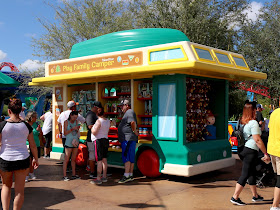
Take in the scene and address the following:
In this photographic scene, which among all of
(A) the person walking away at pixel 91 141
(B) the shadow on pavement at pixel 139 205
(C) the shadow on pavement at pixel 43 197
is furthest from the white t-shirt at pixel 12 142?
(A) the person walking away at pixel 91 141

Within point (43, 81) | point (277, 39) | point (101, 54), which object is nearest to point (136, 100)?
point (101, 54)

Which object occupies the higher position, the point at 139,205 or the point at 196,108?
the point at 196,108

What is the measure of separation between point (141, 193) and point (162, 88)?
2.48 meters

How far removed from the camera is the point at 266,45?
18.5m

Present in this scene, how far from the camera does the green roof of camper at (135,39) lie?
26.5ft

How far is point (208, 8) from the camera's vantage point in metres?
18.9

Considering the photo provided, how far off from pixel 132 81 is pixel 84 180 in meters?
2.68

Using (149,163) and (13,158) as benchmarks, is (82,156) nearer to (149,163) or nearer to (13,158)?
(149,163)

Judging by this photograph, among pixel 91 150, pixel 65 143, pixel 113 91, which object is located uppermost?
pixel 113 91

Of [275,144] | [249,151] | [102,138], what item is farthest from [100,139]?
[275,144]

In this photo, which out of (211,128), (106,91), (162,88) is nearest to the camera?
(162,88)

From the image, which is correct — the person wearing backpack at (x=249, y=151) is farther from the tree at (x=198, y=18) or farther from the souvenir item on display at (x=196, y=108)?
the tree at (x=198, y=18)

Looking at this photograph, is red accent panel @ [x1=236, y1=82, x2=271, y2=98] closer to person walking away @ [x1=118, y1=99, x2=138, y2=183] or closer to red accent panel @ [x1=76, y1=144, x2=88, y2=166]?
red accent panel @ [x1=76, y1=144, x2=88, y2=166]

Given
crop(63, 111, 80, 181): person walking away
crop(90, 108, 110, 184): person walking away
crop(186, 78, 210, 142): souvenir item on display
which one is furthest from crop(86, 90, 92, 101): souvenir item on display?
crop(186, 78, 210, 142): souvenir item on display
